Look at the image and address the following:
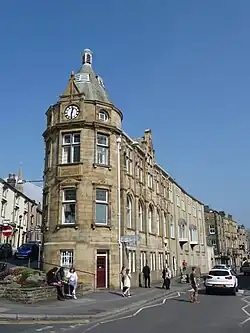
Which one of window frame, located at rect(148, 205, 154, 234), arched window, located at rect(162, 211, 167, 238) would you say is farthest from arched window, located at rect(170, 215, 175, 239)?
window frame, located at rect(148, 205, 154, 234)

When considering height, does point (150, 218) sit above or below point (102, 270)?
above

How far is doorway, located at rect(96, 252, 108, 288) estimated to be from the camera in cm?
2416

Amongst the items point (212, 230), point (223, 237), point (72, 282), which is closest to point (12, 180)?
point (72, 282)

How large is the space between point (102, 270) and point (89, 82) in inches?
548

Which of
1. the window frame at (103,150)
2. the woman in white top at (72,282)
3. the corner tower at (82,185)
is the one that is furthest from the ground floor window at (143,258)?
the woman in white top at (72,282)

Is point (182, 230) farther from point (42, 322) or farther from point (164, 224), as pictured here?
point (42, 322)

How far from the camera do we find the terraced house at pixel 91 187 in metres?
24.4

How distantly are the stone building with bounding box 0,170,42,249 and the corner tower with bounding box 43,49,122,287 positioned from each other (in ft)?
59.8

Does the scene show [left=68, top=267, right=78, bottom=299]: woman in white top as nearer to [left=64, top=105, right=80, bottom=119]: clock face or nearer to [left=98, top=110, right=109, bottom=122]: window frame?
[left=64, top=105, right=80, bottom=119]: clock face

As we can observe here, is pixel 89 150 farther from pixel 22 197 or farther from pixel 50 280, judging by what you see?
pixel 22 197

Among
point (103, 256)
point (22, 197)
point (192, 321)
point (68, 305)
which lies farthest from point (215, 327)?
point (22, 197)

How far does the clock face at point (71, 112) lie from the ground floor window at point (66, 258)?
9338mm

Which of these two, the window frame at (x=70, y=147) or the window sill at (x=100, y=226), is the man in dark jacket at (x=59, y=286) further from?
the window frame at (x=70, y=147)

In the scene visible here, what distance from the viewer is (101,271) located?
24391 mm
